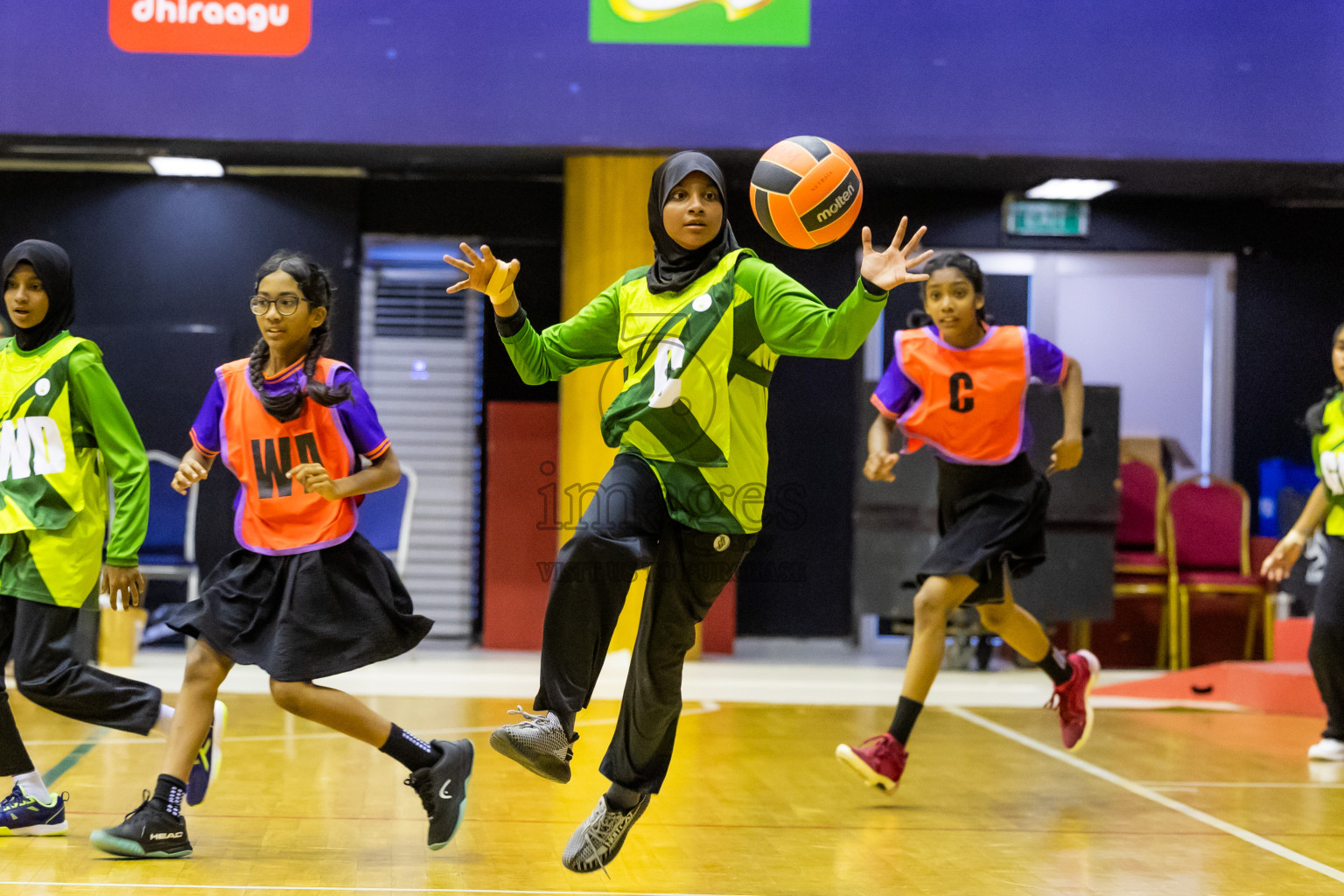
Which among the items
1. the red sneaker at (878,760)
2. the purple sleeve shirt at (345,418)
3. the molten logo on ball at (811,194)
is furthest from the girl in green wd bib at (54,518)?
the red sneaker at (878,760)

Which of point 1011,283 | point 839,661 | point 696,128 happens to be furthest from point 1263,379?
point 696,128

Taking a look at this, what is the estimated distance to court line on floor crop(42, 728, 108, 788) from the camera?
15.3 feet

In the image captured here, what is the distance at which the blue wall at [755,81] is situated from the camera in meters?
8.04

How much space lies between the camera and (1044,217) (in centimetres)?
1005

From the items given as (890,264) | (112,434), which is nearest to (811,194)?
(890,264)

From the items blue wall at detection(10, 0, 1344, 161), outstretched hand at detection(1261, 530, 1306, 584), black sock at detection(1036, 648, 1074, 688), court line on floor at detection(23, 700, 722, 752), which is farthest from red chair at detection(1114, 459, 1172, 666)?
black sock at detection(1036, 648, 1074, 688)

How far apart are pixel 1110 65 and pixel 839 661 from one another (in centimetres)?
423

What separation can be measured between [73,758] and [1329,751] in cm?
514

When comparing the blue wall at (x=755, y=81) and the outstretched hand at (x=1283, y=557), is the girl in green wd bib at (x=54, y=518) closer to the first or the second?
the outstretched hand at (x=1283, y=557)

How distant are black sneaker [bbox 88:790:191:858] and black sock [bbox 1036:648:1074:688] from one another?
3.11 meters

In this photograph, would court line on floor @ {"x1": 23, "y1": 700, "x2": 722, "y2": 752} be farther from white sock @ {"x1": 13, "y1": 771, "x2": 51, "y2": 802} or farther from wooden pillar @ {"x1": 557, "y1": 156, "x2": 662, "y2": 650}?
wooden pillar @ {"x1": 557, "y1": 156, "x2": 662, "y2": 650}

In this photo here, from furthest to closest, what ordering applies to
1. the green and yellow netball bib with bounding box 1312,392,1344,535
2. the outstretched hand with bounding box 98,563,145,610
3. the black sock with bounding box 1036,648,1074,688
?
the green and yellow netball bib with bounding box 1312,392,1344,535
the black sock with bounding box 1036,648,1074,688
the outstretched hand with bounding box 98,563,145,610

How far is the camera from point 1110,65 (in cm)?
822

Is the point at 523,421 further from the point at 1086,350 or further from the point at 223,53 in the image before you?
→ the point at 1086,350
